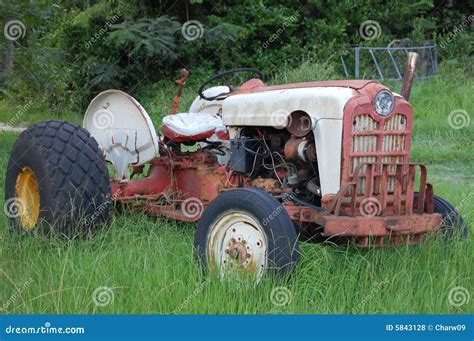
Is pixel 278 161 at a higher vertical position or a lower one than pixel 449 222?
higher

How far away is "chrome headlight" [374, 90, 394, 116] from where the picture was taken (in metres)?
4.62

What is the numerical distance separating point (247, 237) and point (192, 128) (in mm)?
1780

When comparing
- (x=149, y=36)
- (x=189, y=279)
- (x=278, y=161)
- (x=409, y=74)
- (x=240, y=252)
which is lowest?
(x=189, y=279)

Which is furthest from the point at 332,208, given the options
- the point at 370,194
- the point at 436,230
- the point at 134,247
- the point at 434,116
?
the point at 434,116

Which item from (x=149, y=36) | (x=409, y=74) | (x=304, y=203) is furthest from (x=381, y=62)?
(x=304, y=203)

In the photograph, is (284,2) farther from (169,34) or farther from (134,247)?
(134,247)

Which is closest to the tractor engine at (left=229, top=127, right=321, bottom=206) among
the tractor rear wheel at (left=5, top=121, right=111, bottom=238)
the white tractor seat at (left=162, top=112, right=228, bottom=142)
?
the white tractor seat at (left=162, top=112, right=228, bottom=142)

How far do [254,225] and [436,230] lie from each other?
132 cm

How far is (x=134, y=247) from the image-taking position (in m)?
4.90

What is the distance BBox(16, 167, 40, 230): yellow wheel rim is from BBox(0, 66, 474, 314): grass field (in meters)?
0.19

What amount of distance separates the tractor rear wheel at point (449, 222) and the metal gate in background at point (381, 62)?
40.3 feet

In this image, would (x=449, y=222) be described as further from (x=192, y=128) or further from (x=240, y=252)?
(x=192, y=128)

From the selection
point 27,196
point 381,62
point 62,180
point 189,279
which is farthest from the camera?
point 381,62

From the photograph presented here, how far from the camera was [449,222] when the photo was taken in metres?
5.11
